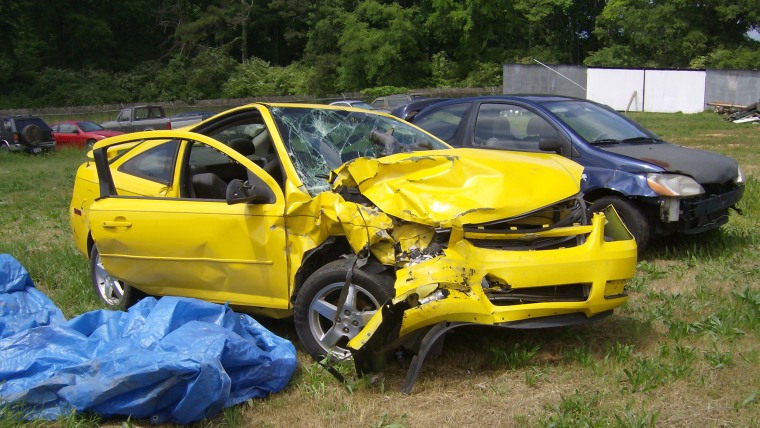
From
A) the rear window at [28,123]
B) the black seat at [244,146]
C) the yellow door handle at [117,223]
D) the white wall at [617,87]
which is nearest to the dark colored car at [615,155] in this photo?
the black seat at [244,146]

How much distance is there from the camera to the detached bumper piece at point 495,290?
13.1 feet

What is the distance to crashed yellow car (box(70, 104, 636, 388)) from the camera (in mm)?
4160

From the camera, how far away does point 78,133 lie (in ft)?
86.8

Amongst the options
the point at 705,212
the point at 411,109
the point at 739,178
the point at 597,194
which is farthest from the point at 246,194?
the point at 739,178

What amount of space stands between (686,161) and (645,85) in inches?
1330

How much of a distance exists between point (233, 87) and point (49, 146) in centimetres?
3175

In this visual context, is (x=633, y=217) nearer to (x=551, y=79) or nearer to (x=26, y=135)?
(x=26, y=135)

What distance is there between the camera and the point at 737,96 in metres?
36.8

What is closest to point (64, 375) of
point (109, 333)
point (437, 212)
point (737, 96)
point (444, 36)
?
point (109, 333)

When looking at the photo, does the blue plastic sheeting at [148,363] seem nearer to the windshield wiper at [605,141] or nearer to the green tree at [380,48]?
the windshield wiper at [605,141]

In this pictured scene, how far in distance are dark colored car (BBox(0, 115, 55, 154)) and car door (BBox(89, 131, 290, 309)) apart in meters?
21.8

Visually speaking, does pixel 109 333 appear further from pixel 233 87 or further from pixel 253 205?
pixel 233 87

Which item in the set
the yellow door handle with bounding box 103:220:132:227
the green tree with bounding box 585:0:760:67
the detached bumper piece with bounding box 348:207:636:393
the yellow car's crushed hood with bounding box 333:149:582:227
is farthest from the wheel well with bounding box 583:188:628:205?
the green tree with bounding box 585:0:760:67

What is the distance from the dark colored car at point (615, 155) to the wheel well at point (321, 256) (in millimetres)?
2849
